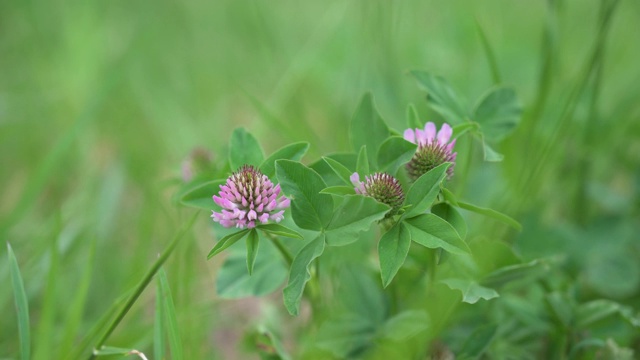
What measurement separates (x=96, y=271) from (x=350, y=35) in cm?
136

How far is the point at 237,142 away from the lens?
45.5 inches

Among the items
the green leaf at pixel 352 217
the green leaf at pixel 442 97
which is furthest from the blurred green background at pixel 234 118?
the green leaf at pixel 352 217

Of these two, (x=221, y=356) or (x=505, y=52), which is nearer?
(x=221, y=356)

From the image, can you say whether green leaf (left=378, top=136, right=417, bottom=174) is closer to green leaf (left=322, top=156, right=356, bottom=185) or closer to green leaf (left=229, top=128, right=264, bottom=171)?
green leaf (left=322, top=156, right=356, bottom=185)

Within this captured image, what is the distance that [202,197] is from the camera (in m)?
1.12

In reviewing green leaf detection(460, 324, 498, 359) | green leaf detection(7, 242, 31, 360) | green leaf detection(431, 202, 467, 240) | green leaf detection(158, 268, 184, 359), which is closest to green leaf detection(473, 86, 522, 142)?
green leaf detection(431, 202, 467, 240)

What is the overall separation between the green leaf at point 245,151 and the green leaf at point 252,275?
0.69 ft

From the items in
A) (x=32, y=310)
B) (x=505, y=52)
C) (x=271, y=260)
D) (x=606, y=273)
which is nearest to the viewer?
(x=271, y=260)

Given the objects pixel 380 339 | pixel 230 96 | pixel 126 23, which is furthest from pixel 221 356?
pixel 126 23

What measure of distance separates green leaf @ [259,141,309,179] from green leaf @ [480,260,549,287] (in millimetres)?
373

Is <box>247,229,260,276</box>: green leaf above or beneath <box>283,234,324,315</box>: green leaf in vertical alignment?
above

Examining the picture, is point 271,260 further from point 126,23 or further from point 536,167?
point 126,23

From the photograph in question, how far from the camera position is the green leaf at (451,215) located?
104 cm

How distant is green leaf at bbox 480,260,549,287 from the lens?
3.56 ft
